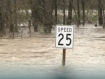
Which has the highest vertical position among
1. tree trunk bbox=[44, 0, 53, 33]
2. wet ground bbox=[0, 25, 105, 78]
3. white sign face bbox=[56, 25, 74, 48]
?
tree trunk bbox=[44, 0, 53, 33]

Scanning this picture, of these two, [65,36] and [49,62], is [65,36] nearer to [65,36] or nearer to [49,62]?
[65,36]

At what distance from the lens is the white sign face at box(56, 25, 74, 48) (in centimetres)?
1013

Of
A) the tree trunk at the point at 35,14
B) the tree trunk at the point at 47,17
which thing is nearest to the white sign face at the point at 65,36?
the tree trunk at the point at 35,14

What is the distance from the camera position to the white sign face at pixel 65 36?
10.1 m

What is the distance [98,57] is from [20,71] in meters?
4.45

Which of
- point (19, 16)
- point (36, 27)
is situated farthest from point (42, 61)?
point (36, 27)

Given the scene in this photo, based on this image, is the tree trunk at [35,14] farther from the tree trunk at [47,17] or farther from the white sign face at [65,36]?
the white sign face at [65,36]

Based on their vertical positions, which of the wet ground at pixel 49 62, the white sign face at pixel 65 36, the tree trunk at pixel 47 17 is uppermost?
the tree trunk at pixel 47 17

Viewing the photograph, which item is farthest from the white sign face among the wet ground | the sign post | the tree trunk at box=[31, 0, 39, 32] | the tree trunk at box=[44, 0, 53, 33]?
the tree trunk at box=[44, 0, 53, 33]

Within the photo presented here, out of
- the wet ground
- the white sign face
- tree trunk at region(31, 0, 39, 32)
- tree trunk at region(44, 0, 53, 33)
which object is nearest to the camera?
the wet ground

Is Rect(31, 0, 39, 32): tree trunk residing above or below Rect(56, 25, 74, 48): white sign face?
above

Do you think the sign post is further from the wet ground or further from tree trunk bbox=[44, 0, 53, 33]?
tree trunk bbox=[44, 0, 53, 33]

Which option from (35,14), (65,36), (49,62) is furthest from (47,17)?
(65,36)

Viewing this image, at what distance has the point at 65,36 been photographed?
33.2ft
